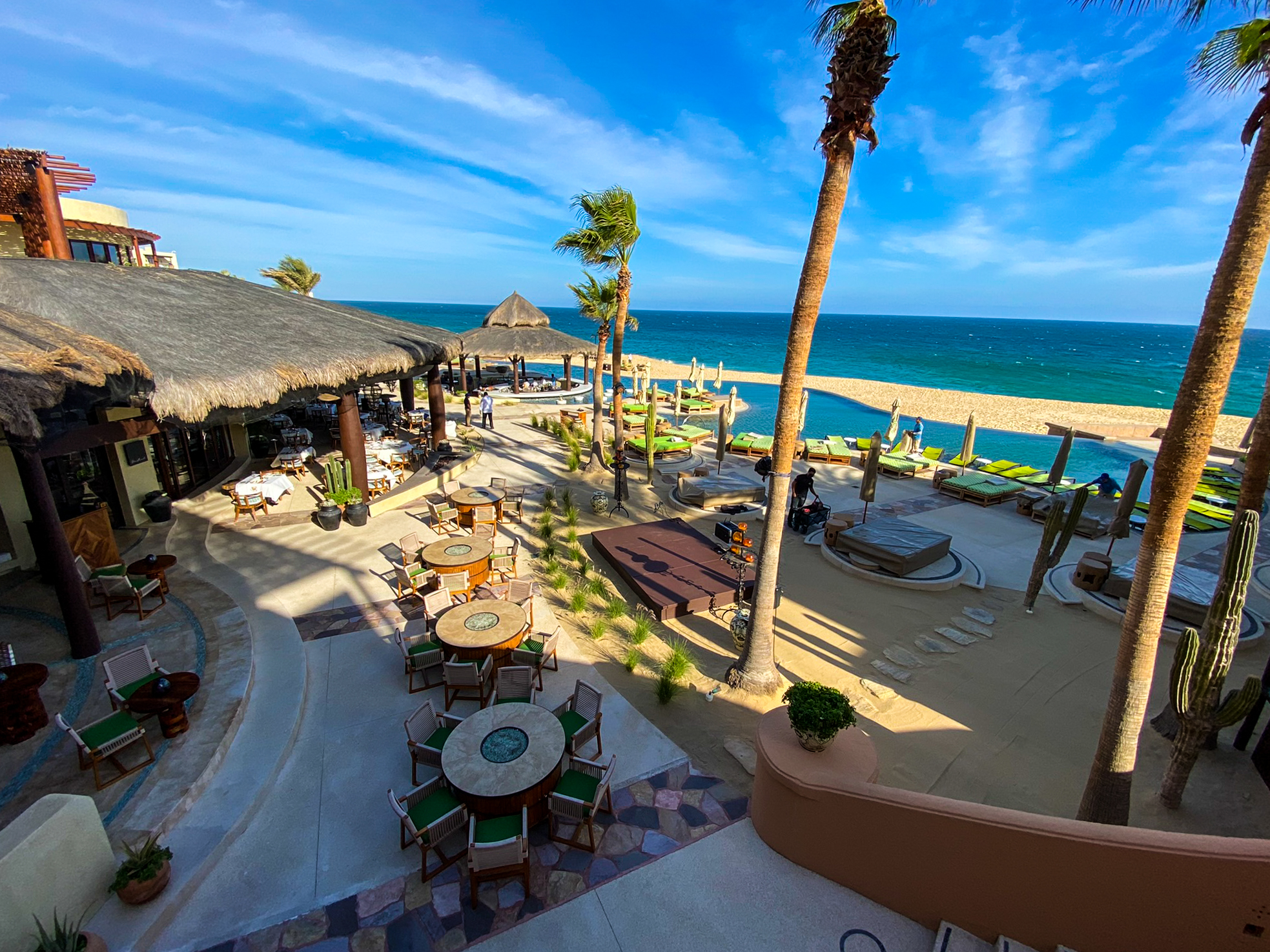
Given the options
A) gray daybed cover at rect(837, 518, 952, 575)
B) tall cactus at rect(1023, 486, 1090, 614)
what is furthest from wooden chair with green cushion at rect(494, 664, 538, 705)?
tall cactus at rect(1023, 486, 1090, 614)

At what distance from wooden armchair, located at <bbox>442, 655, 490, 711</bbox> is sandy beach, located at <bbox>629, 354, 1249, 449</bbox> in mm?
30155

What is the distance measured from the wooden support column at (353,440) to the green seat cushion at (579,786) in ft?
35.2

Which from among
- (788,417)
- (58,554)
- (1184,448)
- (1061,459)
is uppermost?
(1184,448)

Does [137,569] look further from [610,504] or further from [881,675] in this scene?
[881,675]

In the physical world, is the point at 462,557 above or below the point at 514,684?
above

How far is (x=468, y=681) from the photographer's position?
7379 mm

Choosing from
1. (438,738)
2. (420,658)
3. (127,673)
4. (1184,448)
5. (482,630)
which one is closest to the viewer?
(1184,448)

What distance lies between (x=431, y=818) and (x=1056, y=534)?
11.5m

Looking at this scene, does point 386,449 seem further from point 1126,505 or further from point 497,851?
point 1126,505

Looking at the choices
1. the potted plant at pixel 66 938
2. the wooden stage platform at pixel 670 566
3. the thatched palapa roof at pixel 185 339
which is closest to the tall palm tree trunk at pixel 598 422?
the wooden stage platform at pixel 670 566

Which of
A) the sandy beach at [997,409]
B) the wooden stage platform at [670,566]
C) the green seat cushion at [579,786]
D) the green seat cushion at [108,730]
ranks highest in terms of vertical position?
the green seat cushion at [108,730]

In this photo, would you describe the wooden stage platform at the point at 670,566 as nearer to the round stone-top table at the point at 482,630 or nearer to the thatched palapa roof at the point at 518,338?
the round stone-top table at the point at 482,630

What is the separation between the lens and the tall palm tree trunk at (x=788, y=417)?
6508mm

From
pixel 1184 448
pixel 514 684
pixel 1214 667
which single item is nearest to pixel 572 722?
pixel 514 684
